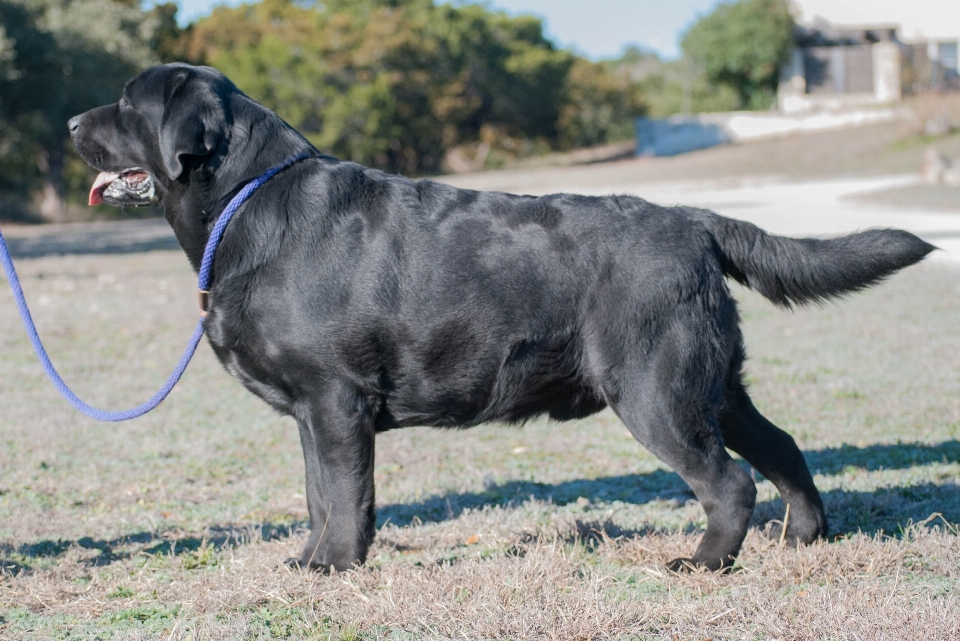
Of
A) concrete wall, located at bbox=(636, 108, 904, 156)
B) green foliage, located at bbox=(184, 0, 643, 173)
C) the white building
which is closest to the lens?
green foliage, located at bbox=(184, 0, 643, 173)

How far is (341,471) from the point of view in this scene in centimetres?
393

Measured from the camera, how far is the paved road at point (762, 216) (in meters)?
16.5

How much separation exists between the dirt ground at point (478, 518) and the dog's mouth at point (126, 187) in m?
1.57

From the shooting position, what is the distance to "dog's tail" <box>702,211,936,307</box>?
405 cm

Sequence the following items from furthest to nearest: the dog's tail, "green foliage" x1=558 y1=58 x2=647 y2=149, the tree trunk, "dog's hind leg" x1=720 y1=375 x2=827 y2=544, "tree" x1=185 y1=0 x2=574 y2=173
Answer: "green foliage" x1=558 y1=58 x2=647 y2=149
"tree" x1=185 y1=0 x2=574 y2=173
the tree trunk
"dog's hind leg" x1=720 y1=375 x2=827 y2=544
the dog's tail

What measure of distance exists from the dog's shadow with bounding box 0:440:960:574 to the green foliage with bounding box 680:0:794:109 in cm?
4738

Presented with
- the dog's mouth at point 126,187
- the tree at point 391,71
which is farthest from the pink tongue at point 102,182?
the tree at point 391,71

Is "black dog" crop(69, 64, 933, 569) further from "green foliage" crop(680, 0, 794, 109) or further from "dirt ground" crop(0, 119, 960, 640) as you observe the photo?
"green foliage" crop(680, 0, 794, 109)

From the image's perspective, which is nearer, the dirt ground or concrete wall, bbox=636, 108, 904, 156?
the dirt ground

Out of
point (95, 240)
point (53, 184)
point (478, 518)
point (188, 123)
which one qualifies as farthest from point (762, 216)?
point (53, 184)

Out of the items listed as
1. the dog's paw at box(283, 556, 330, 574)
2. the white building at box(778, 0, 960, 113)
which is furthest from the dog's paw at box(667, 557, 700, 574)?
the white building at box(778, 0, 960, 113)

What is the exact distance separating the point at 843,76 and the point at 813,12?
5.02 m

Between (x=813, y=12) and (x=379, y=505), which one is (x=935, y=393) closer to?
(x=379, y=505)

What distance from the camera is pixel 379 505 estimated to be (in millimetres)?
5191
